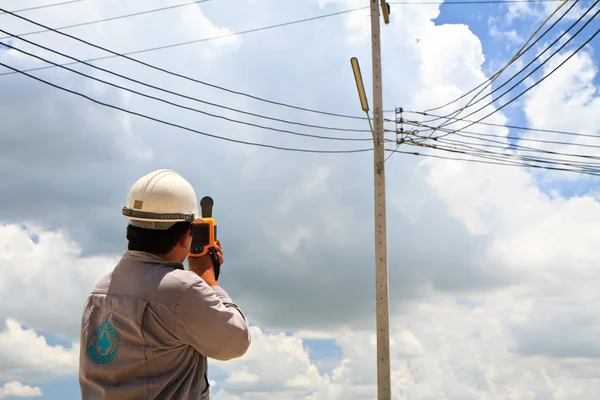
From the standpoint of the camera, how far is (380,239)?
11.7 metres

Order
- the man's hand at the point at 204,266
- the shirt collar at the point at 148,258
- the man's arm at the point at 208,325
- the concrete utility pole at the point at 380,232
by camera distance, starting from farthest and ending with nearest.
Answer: the concrete utility pole at the point at 380,232, the man's hand at the point at 204,266, the shirt collar at the point at 148,258, the man's arm at the point at 208,325

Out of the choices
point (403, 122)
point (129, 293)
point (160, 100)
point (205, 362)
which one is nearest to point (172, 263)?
point (129, 293)

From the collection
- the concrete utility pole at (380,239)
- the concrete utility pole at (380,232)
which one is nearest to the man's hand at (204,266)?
the concrete utility pole at (380,232)

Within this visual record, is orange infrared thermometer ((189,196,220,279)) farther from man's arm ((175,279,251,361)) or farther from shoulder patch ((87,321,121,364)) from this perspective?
shoulder patch ((87,321,121,364))

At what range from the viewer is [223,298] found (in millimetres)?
2535

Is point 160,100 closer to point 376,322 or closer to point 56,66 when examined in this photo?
point 56,66

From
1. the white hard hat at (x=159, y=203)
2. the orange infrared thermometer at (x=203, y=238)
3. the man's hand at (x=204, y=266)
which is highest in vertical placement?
the white hard hat at (x=159, y=203)

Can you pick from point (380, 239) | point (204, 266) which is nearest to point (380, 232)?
point (380, 239)

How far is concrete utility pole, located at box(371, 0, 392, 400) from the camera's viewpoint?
11.3m

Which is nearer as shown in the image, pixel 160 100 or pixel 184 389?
Answer: pixel 184 389

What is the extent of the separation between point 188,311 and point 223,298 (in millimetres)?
195

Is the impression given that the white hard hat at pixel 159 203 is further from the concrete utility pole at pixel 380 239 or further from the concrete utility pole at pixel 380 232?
the concrete utility pole at pixel 380 239

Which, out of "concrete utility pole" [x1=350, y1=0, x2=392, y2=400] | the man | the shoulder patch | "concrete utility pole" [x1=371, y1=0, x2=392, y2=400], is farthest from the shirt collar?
"concrete utility pole" [x1=371, y1=0, x2=392, y2=400]

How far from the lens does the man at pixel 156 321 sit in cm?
239
